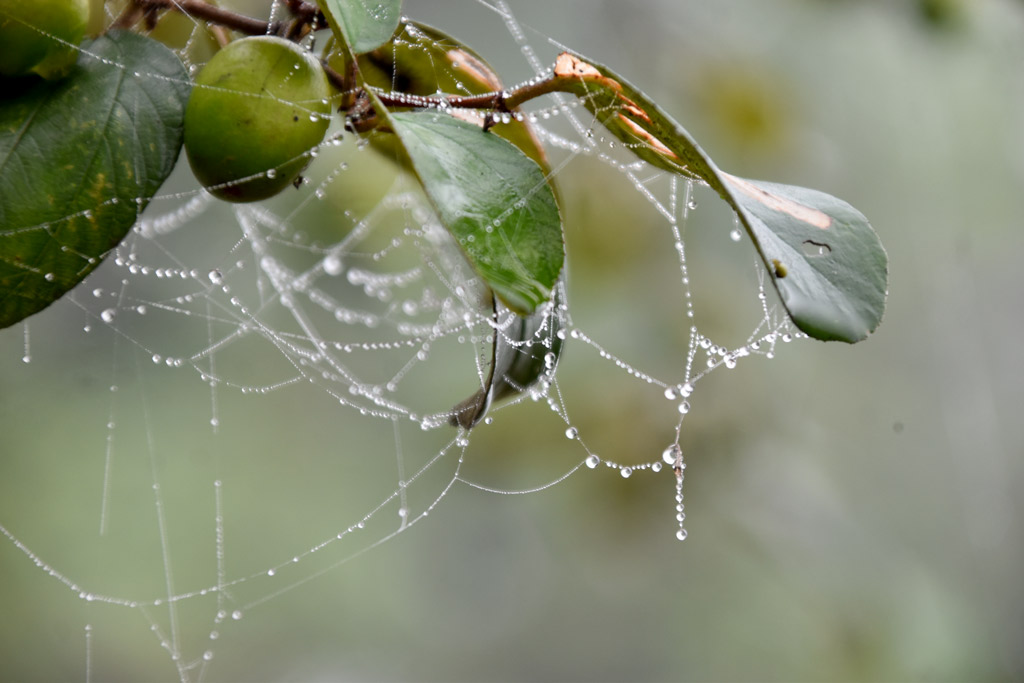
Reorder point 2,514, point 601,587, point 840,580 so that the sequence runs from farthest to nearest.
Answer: point 601,587
point 840,580
point 2,514

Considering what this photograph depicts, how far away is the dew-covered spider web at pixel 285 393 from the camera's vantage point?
0.94 m

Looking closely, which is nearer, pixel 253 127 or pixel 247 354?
pixel 253 127

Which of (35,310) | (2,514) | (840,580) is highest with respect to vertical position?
(35,310)

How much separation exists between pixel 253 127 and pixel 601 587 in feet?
3.46

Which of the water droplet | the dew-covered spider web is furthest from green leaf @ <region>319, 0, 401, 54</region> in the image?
the dew-covered spider web

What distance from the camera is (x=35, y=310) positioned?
12.1 inches

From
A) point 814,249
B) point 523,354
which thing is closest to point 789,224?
point 814,249

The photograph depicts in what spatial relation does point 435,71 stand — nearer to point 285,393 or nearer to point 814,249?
point 814,249

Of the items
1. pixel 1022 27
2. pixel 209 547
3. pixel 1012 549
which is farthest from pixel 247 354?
pixel 1012 549

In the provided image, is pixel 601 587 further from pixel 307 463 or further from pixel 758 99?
pixel 758 99

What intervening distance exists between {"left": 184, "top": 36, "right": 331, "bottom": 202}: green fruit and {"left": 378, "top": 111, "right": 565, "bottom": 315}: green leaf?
0.06 meters

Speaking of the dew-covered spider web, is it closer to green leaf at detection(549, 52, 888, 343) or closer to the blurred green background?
the blurred green background

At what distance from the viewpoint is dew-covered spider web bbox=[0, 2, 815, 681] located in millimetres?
935

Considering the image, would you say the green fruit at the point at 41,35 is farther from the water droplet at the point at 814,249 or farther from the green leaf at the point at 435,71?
the water droplet at the point at 814,249
